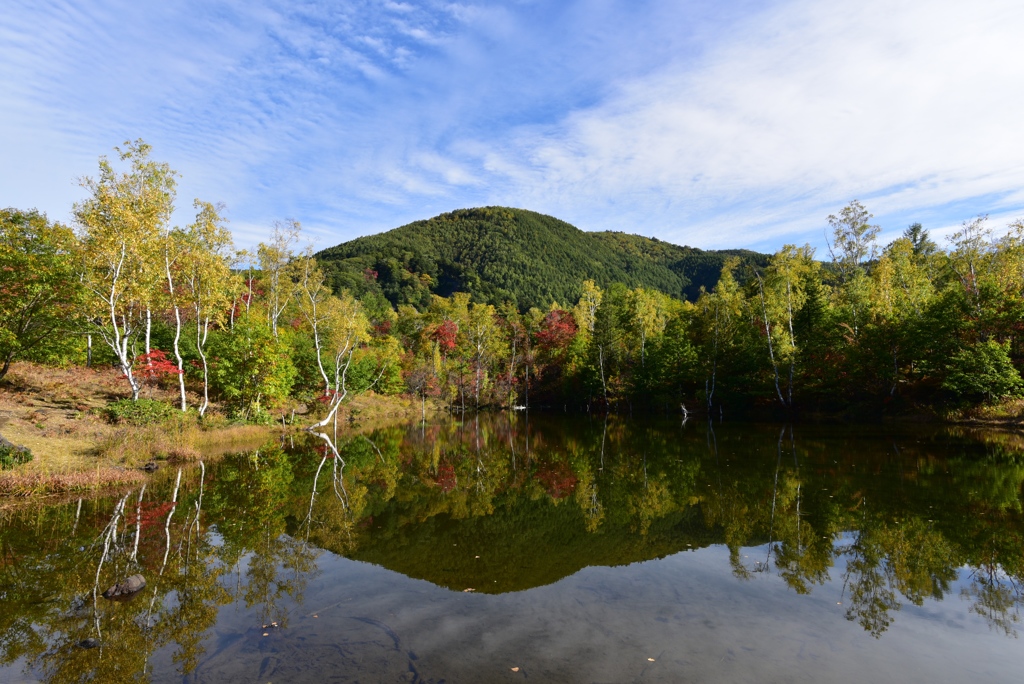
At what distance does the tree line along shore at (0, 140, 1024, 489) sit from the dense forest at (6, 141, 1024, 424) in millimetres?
155

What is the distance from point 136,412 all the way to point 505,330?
165ft

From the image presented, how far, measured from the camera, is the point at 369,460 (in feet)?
76.9

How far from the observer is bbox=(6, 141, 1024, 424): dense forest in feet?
78.6

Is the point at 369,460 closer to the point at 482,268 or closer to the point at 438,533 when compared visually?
the point at 438,533

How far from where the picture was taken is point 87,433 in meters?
19.7

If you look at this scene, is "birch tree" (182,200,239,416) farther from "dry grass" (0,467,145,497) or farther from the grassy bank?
"dry grass" (0,467,145,497)

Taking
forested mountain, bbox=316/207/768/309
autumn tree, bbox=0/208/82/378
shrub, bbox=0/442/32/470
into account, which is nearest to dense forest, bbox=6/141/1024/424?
autumn tree, bbox=0/208/82/378

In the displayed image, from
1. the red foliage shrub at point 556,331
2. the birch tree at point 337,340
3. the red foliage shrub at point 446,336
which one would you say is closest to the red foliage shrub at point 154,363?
the birch tree at point 337,340

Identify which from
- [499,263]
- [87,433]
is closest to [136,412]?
[87,433]

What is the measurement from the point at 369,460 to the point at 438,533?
1171 cm

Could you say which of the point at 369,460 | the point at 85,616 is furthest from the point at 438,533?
the point at 369,460

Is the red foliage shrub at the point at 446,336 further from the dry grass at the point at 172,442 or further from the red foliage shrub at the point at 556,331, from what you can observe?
the dry grass at the point at 172,442

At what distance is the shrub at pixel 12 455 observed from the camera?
14812 millimetres

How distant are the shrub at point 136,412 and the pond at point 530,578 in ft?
17.8
